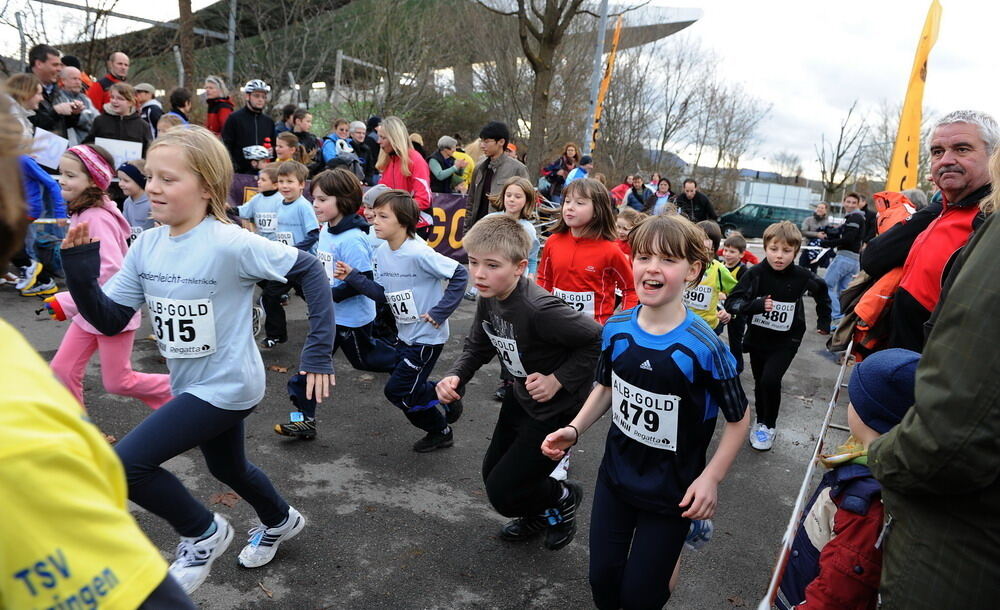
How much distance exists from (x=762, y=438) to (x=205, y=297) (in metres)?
4.55

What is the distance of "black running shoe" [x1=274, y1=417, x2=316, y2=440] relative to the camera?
16.1 ft

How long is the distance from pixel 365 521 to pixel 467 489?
0.76 metres

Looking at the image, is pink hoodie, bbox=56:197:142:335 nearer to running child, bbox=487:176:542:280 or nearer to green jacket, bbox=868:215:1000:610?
running child, bbox=487:176:542:280

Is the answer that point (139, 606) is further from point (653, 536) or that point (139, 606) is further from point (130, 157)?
point (130, 157)

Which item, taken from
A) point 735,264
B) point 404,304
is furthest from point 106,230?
point 735,264

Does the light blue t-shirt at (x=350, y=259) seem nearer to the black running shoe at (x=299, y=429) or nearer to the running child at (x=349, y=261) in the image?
the running child at (x=349, y=261)

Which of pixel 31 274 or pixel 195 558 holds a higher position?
pixel 195 558

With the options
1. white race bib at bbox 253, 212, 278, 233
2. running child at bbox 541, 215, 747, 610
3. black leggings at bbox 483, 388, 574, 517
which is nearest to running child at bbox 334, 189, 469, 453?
black leggings at bbox 483, 388, 574, 517

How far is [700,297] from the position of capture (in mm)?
6188

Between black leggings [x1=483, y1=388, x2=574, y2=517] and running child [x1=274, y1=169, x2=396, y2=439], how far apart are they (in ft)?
6.15

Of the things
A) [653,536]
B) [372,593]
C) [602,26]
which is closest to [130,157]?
[372,593]

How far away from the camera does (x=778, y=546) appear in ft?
13.5

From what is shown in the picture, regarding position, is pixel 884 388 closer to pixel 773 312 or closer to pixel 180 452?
pixel 180 452

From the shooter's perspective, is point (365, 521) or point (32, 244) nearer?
point (365, 521)
